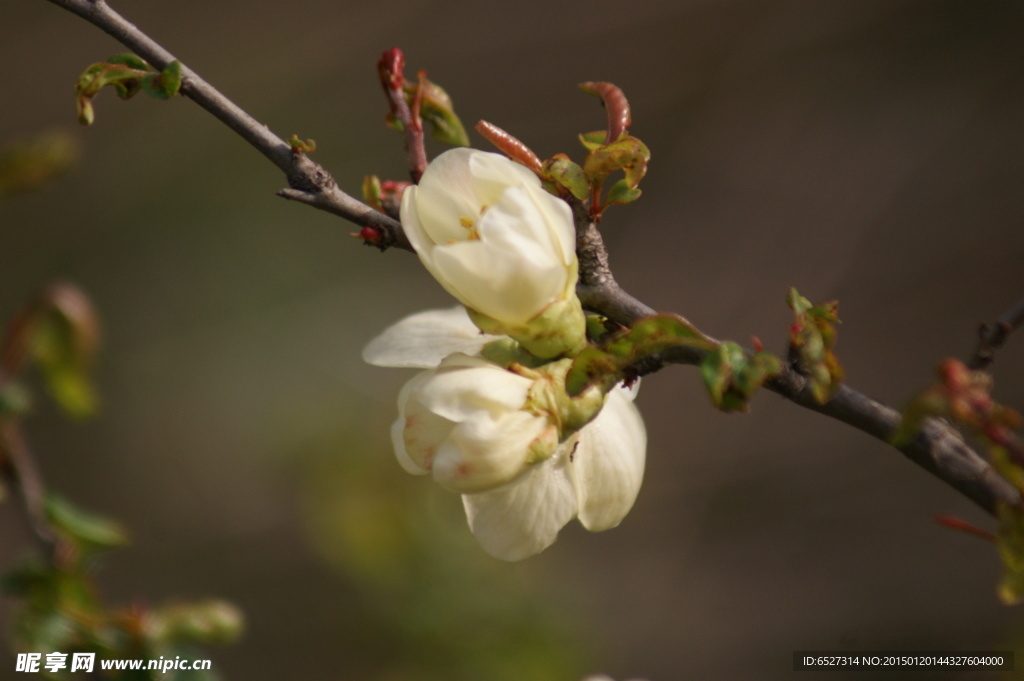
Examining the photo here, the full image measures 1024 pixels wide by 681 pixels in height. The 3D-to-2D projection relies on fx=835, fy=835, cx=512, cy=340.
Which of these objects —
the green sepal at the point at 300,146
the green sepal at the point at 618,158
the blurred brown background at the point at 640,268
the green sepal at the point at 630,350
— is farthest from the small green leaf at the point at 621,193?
the blurred brown background at the point at 640,268

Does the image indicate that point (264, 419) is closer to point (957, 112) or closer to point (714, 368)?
point (714, 368)

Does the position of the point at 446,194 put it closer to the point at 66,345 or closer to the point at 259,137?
the point at 259,137

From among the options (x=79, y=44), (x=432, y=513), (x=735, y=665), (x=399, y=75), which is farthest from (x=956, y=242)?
(x=79, y=44)

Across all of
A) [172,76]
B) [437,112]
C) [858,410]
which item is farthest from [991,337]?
[172,76]

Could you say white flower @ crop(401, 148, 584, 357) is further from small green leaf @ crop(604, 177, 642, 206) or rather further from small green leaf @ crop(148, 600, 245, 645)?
small green leaf @ crop(148, 600, 245, 645)

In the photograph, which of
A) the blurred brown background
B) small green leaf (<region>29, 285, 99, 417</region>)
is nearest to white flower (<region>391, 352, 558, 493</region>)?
small green leaf (<region>29, 285, 99, 417</region>)

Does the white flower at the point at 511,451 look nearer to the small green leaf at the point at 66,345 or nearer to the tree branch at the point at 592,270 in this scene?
the tree branch at the point at 592,270
